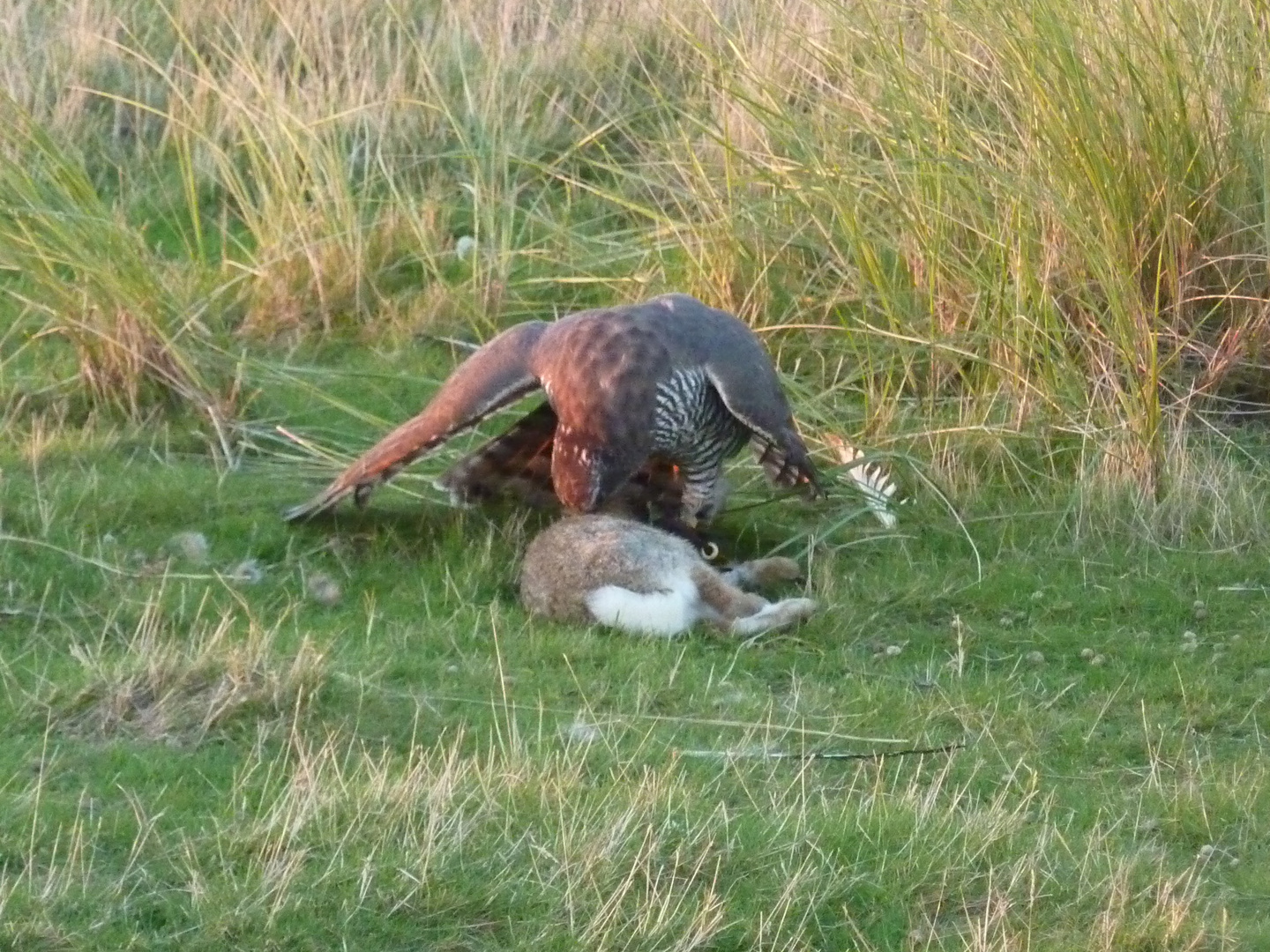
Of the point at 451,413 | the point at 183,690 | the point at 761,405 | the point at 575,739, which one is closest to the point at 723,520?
the point at 761,405

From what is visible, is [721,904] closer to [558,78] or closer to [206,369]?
[206,369]

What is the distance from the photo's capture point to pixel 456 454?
21.7ft

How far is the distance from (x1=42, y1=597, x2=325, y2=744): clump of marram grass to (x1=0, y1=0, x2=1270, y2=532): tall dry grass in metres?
2.48

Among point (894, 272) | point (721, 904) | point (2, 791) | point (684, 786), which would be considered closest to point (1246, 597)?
point (894, 272)

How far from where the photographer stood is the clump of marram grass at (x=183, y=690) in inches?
173

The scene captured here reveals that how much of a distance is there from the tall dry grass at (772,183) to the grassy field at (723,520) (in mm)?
27

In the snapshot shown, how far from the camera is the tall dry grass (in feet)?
21.2

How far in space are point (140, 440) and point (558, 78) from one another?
129 inches

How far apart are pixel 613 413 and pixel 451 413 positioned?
1.69 feet

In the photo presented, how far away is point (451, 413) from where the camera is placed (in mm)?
5684

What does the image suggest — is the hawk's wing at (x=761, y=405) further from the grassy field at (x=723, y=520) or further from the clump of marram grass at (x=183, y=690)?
the clump of marram grass at (x=183, y=690)

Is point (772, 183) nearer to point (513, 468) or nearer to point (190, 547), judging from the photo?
point (513, 468)

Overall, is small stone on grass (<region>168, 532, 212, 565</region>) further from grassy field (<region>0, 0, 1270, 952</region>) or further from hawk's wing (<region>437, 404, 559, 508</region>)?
hawk's wing (<region>437, 404, 559, 508</region>)

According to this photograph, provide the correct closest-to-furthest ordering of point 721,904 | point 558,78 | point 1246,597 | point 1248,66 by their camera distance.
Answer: point 721,904 → point 1246,597 → point 1248,66 → point 558,78
